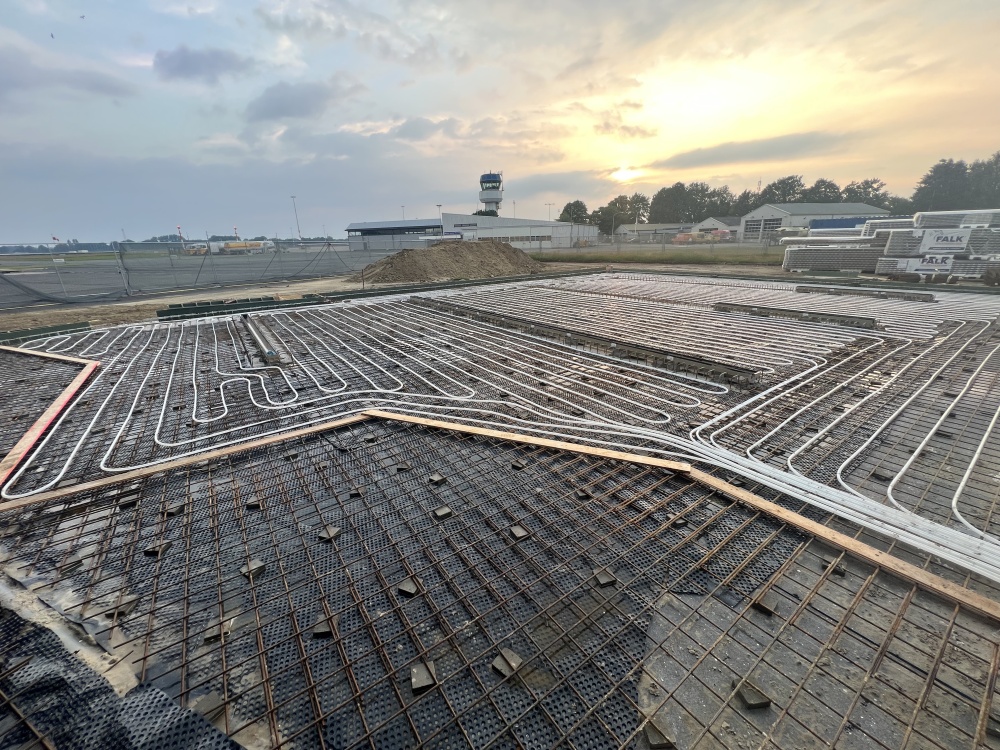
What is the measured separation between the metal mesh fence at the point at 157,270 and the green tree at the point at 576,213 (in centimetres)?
4538

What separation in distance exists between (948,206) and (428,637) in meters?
76.6

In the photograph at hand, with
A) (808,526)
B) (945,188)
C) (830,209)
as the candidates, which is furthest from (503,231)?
(945,188)

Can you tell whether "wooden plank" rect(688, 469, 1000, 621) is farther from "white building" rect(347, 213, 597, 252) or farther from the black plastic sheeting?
"white building" rect(347, 213, 597, 252)

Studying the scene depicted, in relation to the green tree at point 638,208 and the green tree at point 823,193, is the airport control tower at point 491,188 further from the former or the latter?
the green tree at point 823,193

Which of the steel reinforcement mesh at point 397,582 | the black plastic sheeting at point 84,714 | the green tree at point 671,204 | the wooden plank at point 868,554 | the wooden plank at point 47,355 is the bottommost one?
the wooden plank at point 868,554

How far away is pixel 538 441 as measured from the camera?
4.28 m

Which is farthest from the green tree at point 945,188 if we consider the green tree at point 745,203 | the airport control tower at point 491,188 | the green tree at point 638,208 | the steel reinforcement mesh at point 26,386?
the steel reinforcement mesh at point 26,386

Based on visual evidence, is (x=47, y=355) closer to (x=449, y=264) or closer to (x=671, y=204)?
(x=449, y=264)

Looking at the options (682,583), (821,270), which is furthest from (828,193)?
(682,583)

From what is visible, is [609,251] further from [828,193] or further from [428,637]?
[828,193]

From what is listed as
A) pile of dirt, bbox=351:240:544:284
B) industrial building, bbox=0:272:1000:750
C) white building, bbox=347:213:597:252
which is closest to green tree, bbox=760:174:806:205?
white building, bbox=347:213:597:252

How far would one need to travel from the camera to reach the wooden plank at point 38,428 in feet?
12.8

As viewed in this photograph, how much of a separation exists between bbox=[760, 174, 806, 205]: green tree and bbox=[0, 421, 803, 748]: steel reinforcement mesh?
249 ft

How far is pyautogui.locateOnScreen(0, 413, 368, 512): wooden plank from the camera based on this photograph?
3.42 metres
